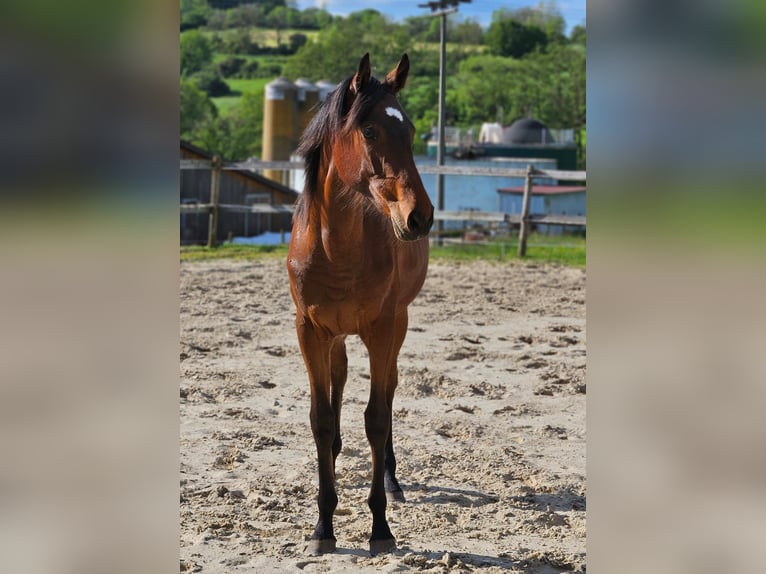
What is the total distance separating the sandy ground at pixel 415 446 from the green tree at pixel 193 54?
4236 centimetres

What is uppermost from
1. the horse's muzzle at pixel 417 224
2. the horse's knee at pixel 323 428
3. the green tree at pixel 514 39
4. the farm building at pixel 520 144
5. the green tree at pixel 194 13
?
the green tree at pixel 194 13

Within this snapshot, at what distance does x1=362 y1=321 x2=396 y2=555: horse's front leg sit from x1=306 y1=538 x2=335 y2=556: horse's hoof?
0.17 metres

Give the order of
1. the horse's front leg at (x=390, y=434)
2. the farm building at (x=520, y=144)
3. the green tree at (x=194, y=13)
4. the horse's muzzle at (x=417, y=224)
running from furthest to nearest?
the green tree at (x=194, y=13), the farm building at (x=520, y=144), the horse's front leg at (x=390, y=434), the horse's muzzle at (x=417, y=224)

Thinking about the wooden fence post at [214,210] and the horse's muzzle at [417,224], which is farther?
the wooden fence post at [214,210]

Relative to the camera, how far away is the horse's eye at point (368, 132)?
295 centimetres

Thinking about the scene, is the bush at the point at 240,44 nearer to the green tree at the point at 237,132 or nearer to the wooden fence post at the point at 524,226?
the green tree at the point at 237,132

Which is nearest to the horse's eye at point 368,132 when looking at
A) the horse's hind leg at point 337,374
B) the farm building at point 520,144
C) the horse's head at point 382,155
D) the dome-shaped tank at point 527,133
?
the horse's head at point 382,155

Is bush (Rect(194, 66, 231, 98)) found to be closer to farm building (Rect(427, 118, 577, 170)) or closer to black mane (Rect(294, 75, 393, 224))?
farm building (Rect(427, 118, 577, 170))

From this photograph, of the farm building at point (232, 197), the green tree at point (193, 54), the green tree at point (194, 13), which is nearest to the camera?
the farm building at point (232, 197)

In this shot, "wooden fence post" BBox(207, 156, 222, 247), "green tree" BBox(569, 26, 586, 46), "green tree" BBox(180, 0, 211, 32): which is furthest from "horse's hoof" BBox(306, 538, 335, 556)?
"green tree" BBox(180, 0, 211, 32)

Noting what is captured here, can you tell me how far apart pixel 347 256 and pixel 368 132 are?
54 cm
